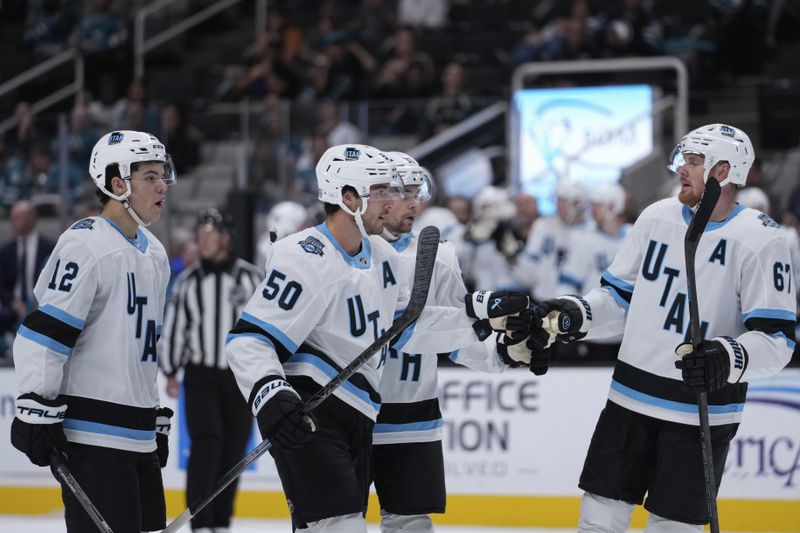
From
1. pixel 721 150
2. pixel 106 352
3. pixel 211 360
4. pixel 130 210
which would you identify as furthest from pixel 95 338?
pixel 211 360

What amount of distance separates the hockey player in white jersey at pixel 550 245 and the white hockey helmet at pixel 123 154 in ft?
14.5

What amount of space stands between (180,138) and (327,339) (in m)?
5.77

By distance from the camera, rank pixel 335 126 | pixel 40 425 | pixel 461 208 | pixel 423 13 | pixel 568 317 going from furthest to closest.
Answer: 1. pixel 423 13
2. pixel 335 126
3. pixel 461 208
4. pixel 568 317
5. pixel 40 425

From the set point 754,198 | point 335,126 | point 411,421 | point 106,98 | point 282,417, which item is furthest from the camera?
point 106,98

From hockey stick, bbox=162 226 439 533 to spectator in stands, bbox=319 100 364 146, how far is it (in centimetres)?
490

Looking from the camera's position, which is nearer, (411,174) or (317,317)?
(317,317)

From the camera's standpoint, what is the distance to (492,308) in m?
4.16

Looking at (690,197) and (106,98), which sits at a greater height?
(106,98)

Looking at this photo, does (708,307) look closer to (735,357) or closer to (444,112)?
(735,357)

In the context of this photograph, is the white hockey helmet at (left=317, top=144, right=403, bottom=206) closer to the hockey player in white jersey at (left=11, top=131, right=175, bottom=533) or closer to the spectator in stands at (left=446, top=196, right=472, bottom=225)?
the hockey player in white jersey at (left=11, top=131, right=175, bottom=533)

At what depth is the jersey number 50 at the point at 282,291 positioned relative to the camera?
376cm

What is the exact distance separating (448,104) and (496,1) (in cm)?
307

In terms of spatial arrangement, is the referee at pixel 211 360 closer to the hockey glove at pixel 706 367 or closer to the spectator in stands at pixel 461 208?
the spectator in stands at pixel 461 208

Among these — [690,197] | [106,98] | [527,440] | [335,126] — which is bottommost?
[527,440]
